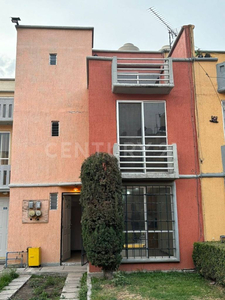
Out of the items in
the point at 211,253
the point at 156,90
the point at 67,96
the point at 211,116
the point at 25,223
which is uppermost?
the point at 67,96

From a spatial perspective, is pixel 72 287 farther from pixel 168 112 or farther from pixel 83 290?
pixel 168 112

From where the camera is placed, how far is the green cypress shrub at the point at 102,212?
7445 millimetres

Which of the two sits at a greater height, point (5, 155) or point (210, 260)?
point (5, 155)

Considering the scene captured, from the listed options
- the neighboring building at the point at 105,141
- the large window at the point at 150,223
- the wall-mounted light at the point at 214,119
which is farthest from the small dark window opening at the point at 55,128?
the wall-mounted light at the point at 214,119

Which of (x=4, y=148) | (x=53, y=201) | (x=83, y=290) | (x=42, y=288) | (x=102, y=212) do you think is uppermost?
(x=4, y=148)

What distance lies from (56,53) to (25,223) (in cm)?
668

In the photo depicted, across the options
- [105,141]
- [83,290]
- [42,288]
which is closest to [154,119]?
[105,141]

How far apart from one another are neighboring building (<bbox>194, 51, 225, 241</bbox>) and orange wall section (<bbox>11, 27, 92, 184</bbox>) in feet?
14.3

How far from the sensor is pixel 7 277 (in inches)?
336

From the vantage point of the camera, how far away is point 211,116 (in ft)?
31.1

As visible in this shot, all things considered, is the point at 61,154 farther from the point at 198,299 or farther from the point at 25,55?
the point at 198,299

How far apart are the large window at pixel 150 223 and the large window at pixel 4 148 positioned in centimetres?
579

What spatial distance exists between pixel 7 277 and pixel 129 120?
19.0 ft

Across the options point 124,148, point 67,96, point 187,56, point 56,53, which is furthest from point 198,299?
point 56,53
